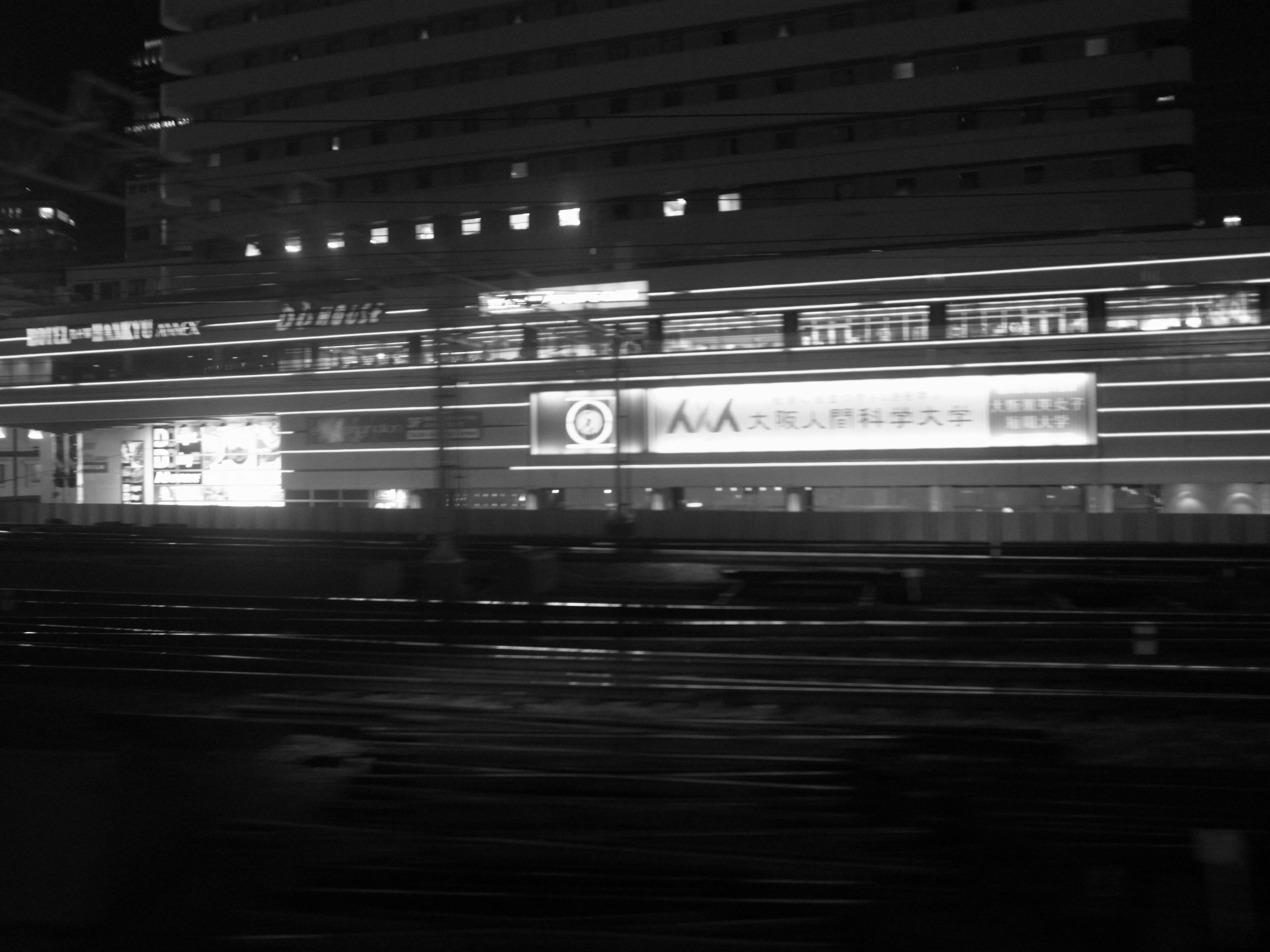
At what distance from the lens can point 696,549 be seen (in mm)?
18859

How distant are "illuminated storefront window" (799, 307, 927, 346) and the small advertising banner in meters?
9.44

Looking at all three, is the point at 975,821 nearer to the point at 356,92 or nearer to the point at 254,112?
the point at 356,92

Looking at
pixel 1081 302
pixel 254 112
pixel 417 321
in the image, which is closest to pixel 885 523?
pixel 1081 302

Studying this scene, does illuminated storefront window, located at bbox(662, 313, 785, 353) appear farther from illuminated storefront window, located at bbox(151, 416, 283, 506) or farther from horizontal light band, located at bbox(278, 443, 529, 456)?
illuminated storefront window, located at bbox(151, 416, 283, 506)

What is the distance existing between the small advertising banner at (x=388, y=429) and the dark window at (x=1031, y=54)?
1804cm

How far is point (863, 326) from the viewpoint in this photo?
24.8 metres

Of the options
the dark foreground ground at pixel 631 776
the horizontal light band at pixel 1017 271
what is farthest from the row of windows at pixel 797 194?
the dark foreground ground at pixel 631 776

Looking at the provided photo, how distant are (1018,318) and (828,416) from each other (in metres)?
4.92

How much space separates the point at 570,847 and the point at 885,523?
16280 mm

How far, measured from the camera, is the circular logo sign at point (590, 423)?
27.2 m

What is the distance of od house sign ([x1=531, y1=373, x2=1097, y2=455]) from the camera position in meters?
23.8

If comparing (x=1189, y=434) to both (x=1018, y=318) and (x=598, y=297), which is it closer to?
(x=1018, y=318)

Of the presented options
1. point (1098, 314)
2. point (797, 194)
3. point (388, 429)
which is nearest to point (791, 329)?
point (797, 194)

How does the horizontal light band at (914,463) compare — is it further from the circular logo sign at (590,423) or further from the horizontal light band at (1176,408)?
the horizontal light band at (1176,408)
